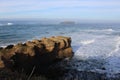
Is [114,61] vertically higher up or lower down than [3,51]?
lower down

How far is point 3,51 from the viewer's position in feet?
44.1

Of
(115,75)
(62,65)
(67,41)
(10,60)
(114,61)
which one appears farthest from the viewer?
(67,41)

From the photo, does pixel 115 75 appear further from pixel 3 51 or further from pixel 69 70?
pixel 3 51

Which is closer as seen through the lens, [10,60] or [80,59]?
[10,60]

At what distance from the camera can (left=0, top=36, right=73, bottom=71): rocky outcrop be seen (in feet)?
43.2

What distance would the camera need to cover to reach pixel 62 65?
1588cm

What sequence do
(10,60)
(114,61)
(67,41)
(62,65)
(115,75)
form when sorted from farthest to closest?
(67,41), (114,61), (62,65), (115,75), (10,60)

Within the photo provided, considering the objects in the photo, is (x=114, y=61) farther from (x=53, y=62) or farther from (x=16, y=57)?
(x=16, y=57)

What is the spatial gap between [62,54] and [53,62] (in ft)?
5.77

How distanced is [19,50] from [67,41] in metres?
5.89

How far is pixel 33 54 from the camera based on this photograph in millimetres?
14906

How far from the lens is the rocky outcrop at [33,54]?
43.2 ft

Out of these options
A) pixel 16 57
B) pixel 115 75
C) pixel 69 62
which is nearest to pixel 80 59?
pixel 69 62

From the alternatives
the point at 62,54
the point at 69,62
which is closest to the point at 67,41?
the point at 62,54
